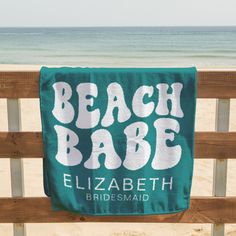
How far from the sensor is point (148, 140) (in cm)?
291

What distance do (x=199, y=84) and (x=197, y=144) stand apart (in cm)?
39

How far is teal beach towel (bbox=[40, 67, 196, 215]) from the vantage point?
2.88 m

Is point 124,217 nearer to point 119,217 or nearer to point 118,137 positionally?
point 119,217

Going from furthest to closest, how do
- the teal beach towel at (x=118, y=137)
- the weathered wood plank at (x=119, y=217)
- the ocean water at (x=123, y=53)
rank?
the ocean water at (x=123, y=53)
the weathered wood plank at (x=119, y=217)
the teal beach towel at (x=118, y=137)

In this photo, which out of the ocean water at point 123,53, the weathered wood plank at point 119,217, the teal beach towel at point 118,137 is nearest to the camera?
the teal beach towel at point 118,137

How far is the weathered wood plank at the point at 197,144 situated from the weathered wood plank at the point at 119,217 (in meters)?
0.32

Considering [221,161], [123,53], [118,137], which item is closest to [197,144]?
[221,161]

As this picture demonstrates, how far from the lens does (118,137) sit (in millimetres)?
2908

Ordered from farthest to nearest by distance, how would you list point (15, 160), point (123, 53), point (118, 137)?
1. point (123, 53)
2. point (15, 160)
3. point (118, 137)

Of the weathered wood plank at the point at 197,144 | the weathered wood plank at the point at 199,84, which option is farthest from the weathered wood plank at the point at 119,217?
the weathered wood plank at the point at 199,84

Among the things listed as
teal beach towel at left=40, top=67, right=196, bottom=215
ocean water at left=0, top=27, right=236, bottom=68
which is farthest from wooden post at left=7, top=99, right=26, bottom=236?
ocean water at left=0, top=27, right=236, bottom=68

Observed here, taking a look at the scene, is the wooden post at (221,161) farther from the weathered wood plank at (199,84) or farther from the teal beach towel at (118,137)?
the teal beach towel at (118,137)

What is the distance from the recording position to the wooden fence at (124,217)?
293cm

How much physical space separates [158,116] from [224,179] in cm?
61
